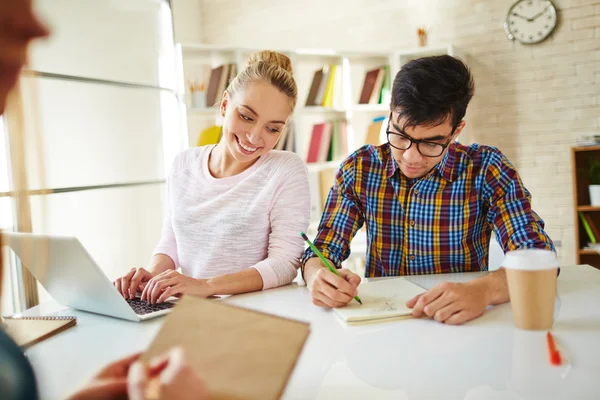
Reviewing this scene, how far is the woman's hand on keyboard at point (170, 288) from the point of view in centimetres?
124

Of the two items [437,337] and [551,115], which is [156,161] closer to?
[551,115]

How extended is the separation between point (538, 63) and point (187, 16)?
10.2 ft

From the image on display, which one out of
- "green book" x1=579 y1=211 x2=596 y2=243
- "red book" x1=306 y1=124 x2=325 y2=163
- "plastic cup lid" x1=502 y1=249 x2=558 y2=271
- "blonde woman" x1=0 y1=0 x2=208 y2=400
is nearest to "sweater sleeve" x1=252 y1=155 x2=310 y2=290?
"plastic cup lid" x1=502 y1=249 x2=558 y2=271

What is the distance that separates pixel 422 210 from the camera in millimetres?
1575

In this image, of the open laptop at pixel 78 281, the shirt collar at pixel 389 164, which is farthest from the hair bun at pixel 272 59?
the open laptop at pixel 78 281

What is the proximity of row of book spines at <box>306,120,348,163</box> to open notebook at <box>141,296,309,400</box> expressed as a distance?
3526 mm

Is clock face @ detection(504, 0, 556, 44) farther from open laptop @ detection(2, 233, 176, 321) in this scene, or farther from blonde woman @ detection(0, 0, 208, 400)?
blonde woman @ detection(0, 0, 208, 400)

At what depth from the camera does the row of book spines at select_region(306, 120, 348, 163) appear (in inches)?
161

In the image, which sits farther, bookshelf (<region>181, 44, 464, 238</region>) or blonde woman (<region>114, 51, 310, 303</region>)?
bookshelf (<region>181, 44, 464, 238</region>)

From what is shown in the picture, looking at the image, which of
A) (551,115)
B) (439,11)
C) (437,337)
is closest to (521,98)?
(551,115)

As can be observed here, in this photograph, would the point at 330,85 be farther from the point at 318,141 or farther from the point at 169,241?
the point at 169,241

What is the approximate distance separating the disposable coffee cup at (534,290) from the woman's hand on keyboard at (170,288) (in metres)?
0.72

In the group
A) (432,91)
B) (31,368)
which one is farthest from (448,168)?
(31,368)

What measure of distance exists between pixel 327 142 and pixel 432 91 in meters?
2.78
